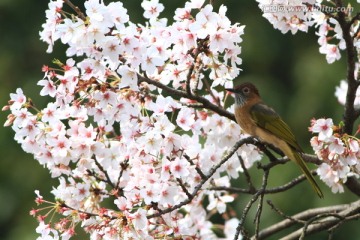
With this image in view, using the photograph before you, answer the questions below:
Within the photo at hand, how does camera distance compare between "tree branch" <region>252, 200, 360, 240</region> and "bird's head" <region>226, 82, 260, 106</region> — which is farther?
"bird's head" <region>226, 82, 260, 106</region>

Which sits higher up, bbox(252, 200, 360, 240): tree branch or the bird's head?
the bird's head

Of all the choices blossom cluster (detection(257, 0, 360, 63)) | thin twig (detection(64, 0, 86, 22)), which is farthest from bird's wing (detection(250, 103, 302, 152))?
thin twig (detection(64, 0, 86, 22))

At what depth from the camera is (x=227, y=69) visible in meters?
3.89

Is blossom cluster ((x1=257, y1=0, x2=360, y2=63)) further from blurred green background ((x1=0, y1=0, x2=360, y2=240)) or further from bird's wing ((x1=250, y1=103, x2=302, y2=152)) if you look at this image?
blurred green background ((x1=0, y1=0, x2=360, y2=240))

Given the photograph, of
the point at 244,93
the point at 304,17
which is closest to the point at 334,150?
the point at 304,17

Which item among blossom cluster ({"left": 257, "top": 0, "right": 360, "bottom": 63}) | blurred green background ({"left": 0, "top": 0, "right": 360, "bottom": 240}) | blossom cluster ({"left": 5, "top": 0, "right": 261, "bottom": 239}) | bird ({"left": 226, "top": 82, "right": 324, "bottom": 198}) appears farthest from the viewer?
blurred green background ({"left": 0, "top": 0, "right": 360, "bottom": 240})

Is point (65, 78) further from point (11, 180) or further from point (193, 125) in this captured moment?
point (11, 180)

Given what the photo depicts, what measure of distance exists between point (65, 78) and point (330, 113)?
830 cm

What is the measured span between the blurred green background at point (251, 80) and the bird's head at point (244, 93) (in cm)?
608

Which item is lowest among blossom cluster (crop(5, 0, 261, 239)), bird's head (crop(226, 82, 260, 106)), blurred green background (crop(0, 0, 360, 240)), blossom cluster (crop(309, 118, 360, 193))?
blossom cluster (crop(309, 118, 360, 193))

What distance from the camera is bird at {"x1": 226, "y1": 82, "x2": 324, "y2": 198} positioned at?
12.9 ft

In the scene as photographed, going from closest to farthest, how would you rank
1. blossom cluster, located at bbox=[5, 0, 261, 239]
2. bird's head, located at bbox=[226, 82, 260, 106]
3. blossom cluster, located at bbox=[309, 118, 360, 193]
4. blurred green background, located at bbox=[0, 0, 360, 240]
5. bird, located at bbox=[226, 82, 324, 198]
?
1. blossom cluster, located at bbox=[5, 0, 261, 239]
2. blossom cluster, located at bbox=[309, 118, 360, 193]
3. bird, located at bbox=[226, 82, 324, 198]
4. bird's head, located at bbox=[226, 82, 260, 106]
5. blurred green background, located at bbox=[0, 0, 360, 240]

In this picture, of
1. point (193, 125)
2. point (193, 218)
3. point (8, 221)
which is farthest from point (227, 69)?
point (8, 221)

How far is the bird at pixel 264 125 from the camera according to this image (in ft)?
12.9
